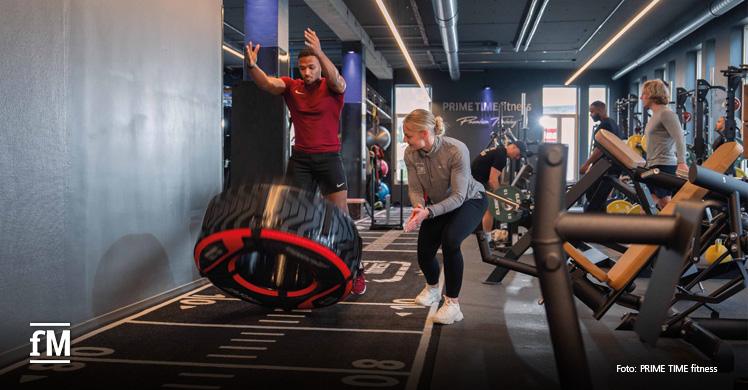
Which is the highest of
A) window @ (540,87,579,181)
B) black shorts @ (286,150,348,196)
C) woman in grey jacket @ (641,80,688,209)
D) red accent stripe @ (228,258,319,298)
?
window @ (540,87,579,181)

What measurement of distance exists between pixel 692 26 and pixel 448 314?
32.5ft

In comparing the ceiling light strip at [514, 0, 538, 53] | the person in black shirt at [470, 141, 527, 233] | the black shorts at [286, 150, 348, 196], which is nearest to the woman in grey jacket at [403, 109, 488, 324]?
the black shorts at [286, 150, 348, 196]

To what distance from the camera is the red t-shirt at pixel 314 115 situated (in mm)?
3830

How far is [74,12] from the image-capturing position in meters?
3.01

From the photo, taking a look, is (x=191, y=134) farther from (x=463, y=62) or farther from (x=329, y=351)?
(x=463, y=62)

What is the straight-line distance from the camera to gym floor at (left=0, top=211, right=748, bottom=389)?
2402mm

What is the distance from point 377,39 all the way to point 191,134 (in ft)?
33.1

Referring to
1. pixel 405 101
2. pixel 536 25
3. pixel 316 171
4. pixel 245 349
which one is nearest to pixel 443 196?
pixel 316 171

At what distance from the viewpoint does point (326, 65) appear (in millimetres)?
3691

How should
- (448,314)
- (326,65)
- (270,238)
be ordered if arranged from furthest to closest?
(326,65) < (448,314) < (270,238)

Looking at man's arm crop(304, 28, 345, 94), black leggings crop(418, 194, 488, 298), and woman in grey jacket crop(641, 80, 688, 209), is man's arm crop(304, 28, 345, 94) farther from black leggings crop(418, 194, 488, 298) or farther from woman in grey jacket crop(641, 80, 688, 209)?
woman in grey jacket crop(641, 80, 688, 209)

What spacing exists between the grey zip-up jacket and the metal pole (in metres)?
2.20

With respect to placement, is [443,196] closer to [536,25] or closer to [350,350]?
[350,350]

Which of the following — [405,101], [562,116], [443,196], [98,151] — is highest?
[405,101]
